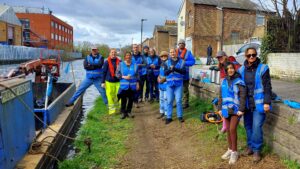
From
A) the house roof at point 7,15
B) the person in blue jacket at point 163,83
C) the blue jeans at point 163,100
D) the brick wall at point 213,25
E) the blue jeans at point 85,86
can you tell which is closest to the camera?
the person in blue jacket at point 163,83

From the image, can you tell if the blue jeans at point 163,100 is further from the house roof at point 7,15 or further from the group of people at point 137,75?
the house roof at point 7,15

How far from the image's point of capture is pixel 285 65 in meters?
11.5

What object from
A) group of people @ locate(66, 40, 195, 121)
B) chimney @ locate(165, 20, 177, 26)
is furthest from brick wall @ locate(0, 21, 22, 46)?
group of people @ locate(66, 40, 195, 121)

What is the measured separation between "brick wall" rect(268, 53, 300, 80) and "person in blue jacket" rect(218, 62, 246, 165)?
7.35 metres

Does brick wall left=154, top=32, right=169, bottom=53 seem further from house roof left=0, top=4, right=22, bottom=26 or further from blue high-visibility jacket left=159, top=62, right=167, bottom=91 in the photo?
blue high-visibility jacket left=159, top=62, right=167, bottom=91

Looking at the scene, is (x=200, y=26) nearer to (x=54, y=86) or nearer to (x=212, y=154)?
(x=54, y=86)

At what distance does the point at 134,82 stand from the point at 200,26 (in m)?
23.3

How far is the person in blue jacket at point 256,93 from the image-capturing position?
4.40 m

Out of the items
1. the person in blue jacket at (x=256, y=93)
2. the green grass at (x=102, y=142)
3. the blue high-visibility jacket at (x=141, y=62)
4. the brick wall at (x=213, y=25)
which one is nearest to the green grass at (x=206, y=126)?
the person in blue jacket at (x=256, y=93)

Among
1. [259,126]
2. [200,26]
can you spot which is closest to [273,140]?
[259,126]

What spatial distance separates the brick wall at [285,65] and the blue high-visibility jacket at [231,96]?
7.35 meters

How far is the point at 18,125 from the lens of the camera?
436cm

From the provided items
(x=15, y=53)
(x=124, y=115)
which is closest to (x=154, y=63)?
(x=124, y=115)

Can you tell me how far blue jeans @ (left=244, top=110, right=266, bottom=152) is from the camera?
452 cm
